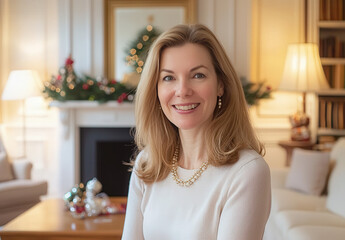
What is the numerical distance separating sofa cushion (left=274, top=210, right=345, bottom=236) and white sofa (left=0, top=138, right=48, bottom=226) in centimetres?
223

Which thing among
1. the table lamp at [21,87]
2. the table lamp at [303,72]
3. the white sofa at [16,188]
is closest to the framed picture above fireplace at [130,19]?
the table lamp at [21,87]


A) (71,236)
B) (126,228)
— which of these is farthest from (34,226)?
(126,228)

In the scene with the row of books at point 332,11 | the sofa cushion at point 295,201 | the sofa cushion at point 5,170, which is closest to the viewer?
the sofa cushion at point 295,201

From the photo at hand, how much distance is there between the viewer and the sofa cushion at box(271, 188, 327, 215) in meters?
3.33

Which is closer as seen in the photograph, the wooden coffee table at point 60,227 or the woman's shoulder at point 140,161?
the woman's shoulder at point 140,161

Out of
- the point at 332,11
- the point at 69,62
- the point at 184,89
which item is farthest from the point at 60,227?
the point at 332,11

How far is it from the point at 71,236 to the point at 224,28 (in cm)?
289

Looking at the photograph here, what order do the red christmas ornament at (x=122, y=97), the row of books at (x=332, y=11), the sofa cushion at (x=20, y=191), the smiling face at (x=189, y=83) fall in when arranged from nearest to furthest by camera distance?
the smiling face at (x=189, y=83)
the sofa cushion at (x=20, y=191)
the red christmas ornament at (x=122, y=97)
the row of books at (x=332, y=11)

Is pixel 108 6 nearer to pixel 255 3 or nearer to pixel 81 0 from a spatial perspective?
pixel 81 0

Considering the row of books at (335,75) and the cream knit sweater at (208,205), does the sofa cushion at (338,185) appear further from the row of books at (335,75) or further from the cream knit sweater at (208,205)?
the cream knit sweater at (208,205)

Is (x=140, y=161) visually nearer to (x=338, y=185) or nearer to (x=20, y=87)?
(x=338, y=185)

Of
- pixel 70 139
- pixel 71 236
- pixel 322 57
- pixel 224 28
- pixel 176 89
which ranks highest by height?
pixel 224 28

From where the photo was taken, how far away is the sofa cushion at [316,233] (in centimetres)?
254

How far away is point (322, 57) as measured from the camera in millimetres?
4875
